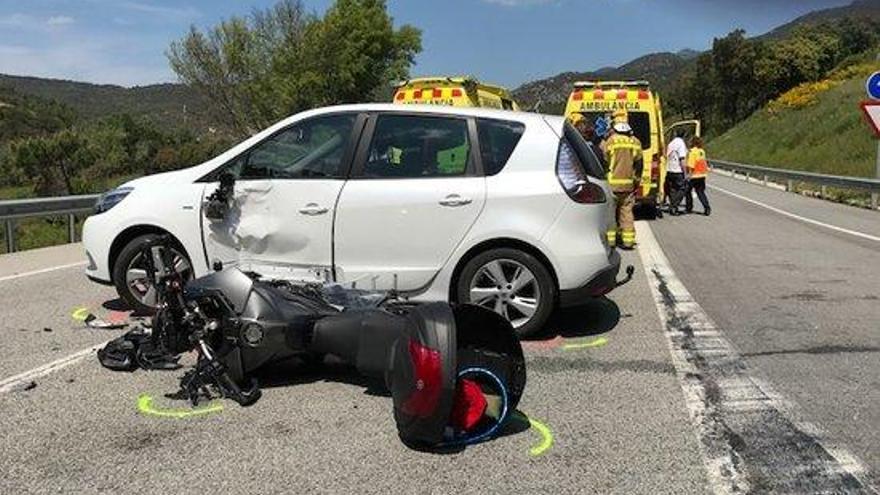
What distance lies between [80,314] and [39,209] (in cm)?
781

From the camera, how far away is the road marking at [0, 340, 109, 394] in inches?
212

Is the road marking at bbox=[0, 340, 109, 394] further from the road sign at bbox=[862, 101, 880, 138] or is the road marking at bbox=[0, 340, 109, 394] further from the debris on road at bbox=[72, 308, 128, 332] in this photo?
the road sign at bbox=[862, 101, 880, 138]

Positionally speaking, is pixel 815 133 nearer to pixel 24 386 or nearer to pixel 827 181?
pixel 827 181

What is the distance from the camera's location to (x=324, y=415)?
479 centimetres

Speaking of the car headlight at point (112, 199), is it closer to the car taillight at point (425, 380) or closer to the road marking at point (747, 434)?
the car taillight at point (425, 380)

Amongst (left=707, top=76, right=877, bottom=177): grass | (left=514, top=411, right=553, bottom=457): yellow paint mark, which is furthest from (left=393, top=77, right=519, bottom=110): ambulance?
(left=707, top=76, right=877, bottom=177): grass

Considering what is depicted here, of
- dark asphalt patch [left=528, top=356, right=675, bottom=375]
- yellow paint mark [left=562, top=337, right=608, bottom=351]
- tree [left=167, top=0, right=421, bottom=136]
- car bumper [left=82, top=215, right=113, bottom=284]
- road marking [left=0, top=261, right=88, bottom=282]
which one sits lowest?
dark asphalt patch [left=528, top=356, right=675, bottom=375]

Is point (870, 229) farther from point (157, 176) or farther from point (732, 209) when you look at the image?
point (157, 176)

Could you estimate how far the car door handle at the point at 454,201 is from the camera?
253 inches

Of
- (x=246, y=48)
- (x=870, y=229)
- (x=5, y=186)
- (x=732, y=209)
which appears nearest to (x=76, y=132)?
(x=5, y=186)

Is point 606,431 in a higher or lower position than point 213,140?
lower

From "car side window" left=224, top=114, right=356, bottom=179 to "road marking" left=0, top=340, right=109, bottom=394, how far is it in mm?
1727

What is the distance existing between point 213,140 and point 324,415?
5514 centimetres

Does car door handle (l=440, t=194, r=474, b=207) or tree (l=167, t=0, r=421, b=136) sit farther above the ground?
tree (l=167, t=0, r=421, b=136)
